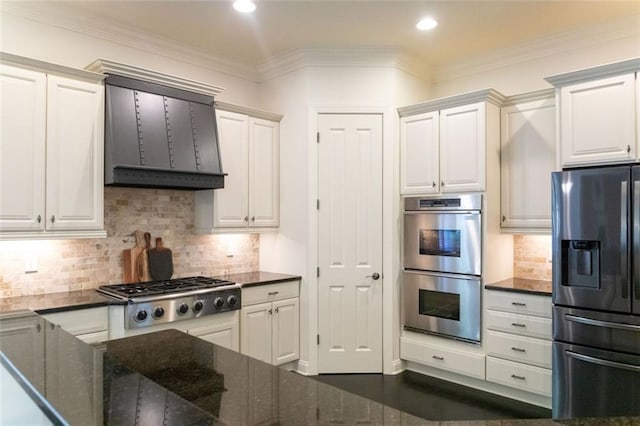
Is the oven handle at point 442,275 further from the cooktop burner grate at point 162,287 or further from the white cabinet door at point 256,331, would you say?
the cooktop burner grate at point 162,287

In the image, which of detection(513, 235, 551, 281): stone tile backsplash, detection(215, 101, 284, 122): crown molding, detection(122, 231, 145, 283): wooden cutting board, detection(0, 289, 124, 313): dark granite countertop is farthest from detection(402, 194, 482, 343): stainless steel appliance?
detection(0, 289, 124, 313): dark granite countertop

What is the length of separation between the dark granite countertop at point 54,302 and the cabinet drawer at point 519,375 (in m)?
2.96

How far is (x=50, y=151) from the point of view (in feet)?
9.42

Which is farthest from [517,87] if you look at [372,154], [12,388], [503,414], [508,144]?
[12,388]

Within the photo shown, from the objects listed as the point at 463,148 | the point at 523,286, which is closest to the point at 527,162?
the point at 463,148

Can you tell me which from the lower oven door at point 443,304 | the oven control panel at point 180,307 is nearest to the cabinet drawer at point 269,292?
the oven control panel at point 180,307

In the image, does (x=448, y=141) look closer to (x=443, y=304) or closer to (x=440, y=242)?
(x=440, y=242)

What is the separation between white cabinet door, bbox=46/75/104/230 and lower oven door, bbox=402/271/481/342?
274 cm

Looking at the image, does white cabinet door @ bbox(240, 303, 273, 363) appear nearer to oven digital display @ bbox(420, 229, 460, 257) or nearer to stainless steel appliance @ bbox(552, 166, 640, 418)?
oven digital display @ bbox(420, 229, 460, 257)

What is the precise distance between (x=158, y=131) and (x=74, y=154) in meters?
0.64

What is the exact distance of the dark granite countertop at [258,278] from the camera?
149 inches

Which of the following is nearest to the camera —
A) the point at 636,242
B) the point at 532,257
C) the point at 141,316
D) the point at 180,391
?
the point at 180,391

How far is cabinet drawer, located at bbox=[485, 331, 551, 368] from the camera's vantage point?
10.6 feet

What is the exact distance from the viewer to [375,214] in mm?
4016
